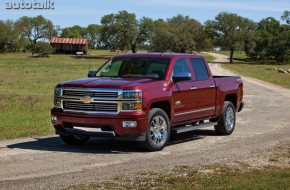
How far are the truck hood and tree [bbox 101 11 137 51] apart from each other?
404ft

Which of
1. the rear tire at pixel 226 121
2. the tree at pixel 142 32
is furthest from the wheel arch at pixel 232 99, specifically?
the tree at pixel 142 32

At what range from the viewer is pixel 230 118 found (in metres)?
12.4

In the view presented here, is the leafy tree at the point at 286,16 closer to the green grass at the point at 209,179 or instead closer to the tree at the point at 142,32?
the tree at the point at 142,32

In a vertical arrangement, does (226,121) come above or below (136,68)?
below

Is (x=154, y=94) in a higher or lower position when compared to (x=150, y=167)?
higher

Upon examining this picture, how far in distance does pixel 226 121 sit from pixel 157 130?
9.90 ft

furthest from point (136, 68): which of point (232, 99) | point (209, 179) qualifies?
point (209, 179)

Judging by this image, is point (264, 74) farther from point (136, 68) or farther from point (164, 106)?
point (164, 106)

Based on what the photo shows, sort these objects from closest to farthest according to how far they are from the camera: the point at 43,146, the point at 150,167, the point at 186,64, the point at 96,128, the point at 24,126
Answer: the point at 150,167 → the point at 96,128 → the point at 43,146 → the point at 186,64 → the point at 24,126

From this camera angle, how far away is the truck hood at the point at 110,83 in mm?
9281

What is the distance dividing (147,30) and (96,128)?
4977 inches

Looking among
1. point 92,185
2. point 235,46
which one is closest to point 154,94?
point 92,185

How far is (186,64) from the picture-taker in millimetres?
10945

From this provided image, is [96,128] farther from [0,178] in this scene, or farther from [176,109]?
[0,178]
